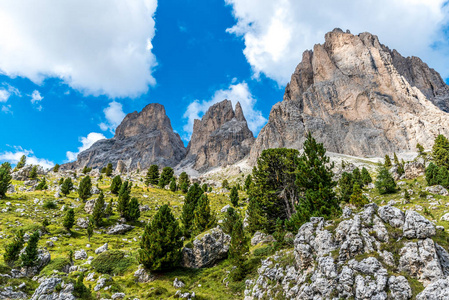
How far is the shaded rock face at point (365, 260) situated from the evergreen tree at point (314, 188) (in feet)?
18.7

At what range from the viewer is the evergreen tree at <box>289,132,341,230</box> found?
24.7 metres

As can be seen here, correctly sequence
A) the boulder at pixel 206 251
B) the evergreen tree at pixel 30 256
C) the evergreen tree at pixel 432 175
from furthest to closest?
the evergreen tree at pixel 432 175, the boulder at pixel 206 251, the evergreen tree at pixel 30 256

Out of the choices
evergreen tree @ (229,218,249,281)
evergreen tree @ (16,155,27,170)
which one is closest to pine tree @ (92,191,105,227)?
evergreen tree @ (229,218,249,281)

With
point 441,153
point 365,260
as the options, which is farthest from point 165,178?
point 441,153

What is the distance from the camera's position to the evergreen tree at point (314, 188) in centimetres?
2470

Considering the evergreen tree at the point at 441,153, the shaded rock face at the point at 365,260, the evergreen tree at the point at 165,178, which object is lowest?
the shaded rock face at the point at 365,260

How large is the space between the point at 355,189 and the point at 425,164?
141 feet

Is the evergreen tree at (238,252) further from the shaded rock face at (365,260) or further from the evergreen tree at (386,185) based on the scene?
the evergreen tree at (386,185)

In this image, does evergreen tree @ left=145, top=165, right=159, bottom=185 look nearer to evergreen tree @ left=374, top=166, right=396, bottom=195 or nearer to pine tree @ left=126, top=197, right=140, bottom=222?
pine tree @ left=126, top=197, right=140, bottom=222

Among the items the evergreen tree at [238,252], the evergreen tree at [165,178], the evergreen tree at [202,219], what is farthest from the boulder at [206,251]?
the evergreen tree at [165,178]

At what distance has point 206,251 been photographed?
103 feet

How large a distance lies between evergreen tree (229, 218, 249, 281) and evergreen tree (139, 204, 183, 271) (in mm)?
7919

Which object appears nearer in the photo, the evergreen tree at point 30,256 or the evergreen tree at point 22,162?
the evergreen tree at point 30,256

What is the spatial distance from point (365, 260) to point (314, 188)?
15.0 meters
